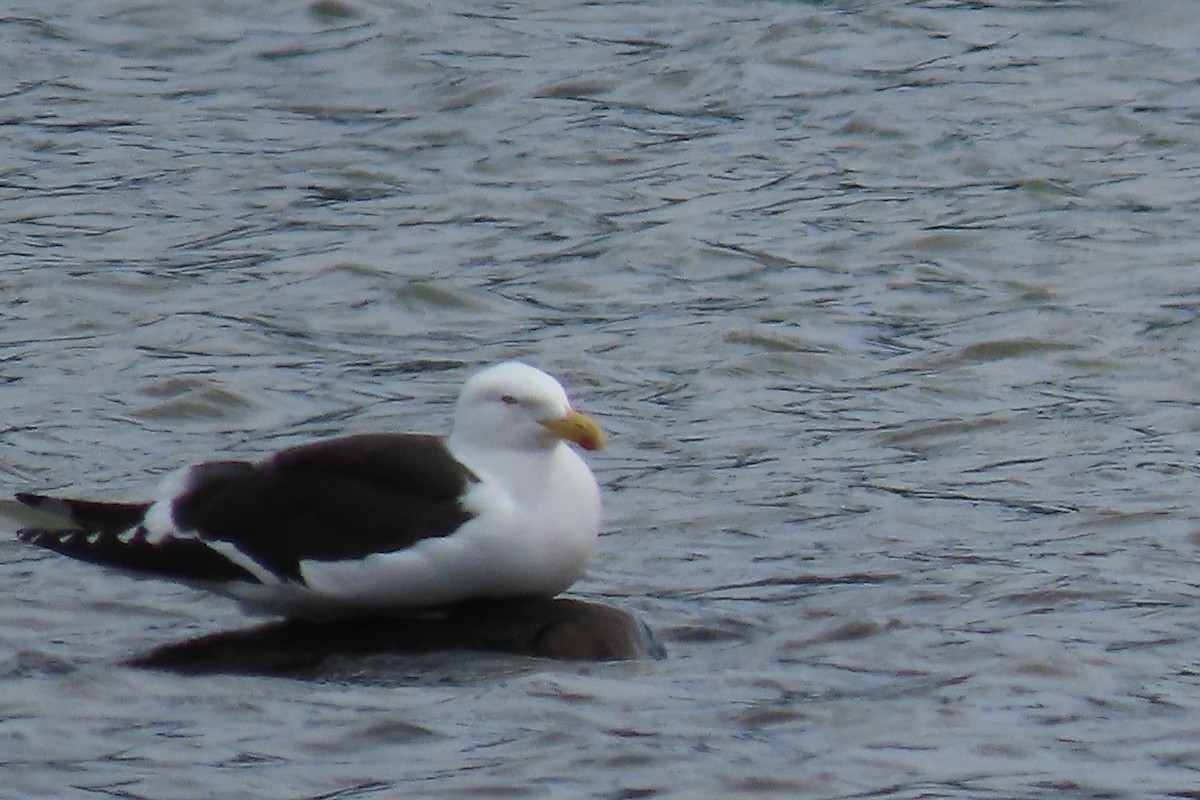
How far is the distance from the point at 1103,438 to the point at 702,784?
3.37 meters

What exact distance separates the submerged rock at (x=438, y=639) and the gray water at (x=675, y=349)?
0.31 ft

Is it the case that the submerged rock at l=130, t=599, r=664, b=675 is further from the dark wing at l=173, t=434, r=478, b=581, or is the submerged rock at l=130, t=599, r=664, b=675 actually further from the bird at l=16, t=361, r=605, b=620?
the dark wing at l=173, t=434, r=478, b=581

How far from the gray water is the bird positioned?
0.23 meters

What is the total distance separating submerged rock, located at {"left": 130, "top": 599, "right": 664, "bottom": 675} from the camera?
6.50 metres

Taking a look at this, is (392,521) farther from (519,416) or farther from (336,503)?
(519,416)

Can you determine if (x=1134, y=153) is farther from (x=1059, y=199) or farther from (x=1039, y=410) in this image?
(x=1039, y=410)

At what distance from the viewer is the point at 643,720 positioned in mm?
5961

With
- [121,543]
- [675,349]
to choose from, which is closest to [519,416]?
[121,543]

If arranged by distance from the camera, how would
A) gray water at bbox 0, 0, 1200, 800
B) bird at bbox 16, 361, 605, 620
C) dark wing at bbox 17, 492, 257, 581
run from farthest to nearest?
dark wing at bbox 17, 492, 257, 581 < bird at bbox 16, 361, 605, 620 < gray water at bbox 0, 0, 1200, 800

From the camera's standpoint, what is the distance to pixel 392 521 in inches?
258

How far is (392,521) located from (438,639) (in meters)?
0.33

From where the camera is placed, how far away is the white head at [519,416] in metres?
6.73

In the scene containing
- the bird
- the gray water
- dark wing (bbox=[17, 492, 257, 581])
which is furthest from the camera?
dark wing (bbox=[17, 492, 257, 581])

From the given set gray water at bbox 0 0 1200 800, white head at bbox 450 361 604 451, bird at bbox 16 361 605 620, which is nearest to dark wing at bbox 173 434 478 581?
bird at bbox 16 361 605 620
